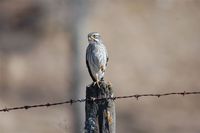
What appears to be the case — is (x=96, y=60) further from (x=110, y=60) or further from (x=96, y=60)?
(x=110, y=60)

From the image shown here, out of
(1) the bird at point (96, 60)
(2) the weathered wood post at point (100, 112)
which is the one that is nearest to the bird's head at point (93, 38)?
(1) the bird at point (96, 60)

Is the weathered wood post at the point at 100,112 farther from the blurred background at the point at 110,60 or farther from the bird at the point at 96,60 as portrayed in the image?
the blurred background at the point at 110,60

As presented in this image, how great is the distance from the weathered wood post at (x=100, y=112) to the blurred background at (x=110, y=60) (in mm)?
8226

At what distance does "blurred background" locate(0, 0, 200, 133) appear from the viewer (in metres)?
14.8

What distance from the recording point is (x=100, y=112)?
4512 mm

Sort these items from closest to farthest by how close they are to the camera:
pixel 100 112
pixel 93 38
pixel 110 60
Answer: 1. pixel 100 112
2. pixel 93 38
3. pixel 110 60

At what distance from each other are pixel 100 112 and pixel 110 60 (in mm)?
14121

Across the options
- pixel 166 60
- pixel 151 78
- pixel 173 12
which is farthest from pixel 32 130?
pixel 173 12

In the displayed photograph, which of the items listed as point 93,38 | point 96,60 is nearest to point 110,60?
→ point 93,38

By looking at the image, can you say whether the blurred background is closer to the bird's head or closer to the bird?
the bird's head

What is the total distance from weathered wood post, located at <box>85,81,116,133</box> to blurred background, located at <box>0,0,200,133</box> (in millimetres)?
8226

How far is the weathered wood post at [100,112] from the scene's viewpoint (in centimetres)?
451

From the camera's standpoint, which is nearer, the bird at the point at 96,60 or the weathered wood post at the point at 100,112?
the weathered wood post at the point at 100,112

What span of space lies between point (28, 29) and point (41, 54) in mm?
1699
